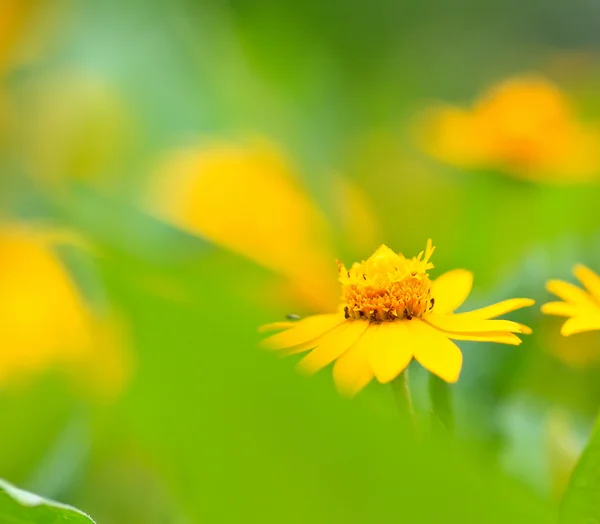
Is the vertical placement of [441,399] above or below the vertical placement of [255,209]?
below

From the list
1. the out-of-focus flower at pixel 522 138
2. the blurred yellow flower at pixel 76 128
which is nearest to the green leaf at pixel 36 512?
the out-of-focus flower at pixel 522 138

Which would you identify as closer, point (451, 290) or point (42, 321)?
point (451, 290)

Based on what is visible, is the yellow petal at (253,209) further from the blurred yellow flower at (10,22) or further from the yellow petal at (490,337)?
the blurred yellow flower at (10,22)

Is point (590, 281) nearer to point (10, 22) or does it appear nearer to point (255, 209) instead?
point (255, 209)

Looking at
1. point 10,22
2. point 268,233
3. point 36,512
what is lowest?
point 36,512

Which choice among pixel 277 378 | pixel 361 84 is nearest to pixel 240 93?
pixel 361 84

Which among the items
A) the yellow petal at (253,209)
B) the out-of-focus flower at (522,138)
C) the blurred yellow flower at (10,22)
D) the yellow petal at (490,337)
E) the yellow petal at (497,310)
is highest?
the blurred yellow flower at (10,22)

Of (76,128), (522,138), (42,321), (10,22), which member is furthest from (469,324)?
(10,22)
